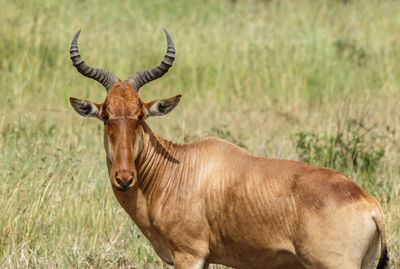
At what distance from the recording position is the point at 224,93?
1390 cm

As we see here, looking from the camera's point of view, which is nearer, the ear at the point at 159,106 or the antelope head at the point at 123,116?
the antelope head at the point at 123,116

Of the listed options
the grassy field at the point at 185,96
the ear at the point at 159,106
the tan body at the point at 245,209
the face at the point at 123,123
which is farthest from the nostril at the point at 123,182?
the grassy field at the point at 185,96

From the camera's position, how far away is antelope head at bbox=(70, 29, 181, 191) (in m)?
5.45

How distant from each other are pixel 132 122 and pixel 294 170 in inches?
54.8

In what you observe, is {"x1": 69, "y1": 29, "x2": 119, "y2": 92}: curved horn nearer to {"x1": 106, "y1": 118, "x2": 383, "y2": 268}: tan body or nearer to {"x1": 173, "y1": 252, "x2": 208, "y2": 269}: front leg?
{"x1": 106, "y1": 118, "x2": 383, "y2": 268}: tan body

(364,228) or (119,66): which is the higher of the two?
(119,66)

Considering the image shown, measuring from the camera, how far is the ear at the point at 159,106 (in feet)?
19.3

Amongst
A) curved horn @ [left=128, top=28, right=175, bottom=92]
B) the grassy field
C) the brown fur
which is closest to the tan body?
the brown fur

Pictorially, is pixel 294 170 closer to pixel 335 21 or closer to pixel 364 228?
pixel 364 228

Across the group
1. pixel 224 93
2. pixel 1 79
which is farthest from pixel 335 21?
pixel 1 79

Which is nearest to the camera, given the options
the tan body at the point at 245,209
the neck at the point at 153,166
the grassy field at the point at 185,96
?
the tan body at the point at 245,209

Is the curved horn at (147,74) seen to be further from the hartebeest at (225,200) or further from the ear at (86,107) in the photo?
the ear at (86,107)

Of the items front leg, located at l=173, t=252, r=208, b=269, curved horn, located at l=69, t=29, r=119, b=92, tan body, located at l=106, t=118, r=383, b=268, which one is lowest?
front leg, located at l=173, t=252, r=208, b=269

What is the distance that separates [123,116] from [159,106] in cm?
43
